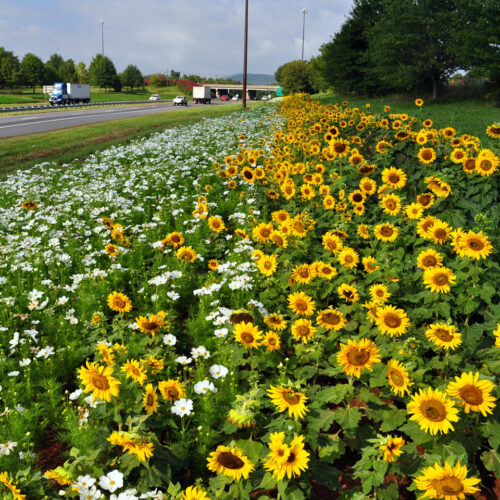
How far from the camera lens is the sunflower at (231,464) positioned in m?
1.62

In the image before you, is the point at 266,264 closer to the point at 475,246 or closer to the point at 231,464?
the point at 475,246

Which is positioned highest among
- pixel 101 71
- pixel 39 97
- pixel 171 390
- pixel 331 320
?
pixel 101 71

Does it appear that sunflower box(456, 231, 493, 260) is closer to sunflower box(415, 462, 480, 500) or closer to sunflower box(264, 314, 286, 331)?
sunflower box(264, 314, 286, 331)

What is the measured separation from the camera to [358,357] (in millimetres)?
1935

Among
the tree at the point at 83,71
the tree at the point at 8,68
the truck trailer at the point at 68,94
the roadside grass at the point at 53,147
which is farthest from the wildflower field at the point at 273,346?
the tree at the point at 83,71

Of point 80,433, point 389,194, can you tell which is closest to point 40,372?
point 80,433

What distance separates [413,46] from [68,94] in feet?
147

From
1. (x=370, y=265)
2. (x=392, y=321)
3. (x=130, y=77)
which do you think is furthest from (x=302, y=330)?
(x=130, y=77)

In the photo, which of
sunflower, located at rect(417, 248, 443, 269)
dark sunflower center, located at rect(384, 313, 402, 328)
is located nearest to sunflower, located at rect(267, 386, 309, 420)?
dark sunflower center, located at rect(384, 313, 402, 328)

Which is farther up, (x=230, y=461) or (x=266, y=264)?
(x=266, y=264)

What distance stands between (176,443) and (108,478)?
1.85 feet

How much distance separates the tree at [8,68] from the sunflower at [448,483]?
7774 cm

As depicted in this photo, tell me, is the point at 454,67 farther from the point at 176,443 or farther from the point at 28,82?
the point at 28,82

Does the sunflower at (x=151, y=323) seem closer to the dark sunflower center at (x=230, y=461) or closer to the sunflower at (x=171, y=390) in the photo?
the sunflower at (x=171, y=390)
